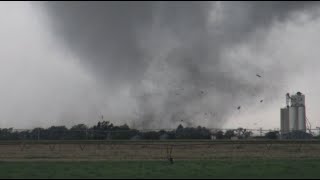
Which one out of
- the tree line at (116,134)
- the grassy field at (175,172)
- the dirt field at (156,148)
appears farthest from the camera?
the tree line at (116,134)

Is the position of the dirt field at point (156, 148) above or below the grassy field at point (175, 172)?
above

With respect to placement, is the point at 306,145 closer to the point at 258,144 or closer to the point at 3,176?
the point at 258,144

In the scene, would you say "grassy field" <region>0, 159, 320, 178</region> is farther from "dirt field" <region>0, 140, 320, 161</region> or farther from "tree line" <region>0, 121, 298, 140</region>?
"tree line" <region>0, 121, 298, 140</region>

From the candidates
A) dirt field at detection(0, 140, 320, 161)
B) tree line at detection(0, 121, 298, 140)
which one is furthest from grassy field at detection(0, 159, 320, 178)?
tree line at detection(0, 121, 298, 140)

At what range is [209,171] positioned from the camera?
24.4m

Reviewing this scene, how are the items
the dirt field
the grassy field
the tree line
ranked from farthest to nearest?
the tree line, the dirt field, the grassy field

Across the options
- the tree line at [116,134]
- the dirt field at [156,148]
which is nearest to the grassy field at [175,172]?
the dirt field at [156,148]

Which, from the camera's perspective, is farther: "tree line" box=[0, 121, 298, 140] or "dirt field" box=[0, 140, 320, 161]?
"tree line" box=[0, 121, 298, 140]

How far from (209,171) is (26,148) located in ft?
96.1

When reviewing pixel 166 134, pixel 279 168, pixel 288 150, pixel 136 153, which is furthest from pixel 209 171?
pixel 166 134

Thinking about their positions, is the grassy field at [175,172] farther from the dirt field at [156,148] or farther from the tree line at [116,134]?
the tree line at [116,134]

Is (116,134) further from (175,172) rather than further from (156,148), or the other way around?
(175,172)

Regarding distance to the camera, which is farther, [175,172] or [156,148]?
[156,148]

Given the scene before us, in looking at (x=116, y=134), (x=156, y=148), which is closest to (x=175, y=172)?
(x=156, y=148)
